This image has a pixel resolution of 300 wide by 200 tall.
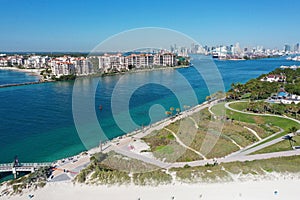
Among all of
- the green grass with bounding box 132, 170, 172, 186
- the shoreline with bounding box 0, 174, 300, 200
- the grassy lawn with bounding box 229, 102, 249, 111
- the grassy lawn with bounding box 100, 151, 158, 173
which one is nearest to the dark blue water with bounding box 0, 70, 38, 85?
the grassy lawn with bounding box 229, 102, 249, 111

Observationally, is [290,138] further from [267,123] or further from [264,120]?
[264,120]

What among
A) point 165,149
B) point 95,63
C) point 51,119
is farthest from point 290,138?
point 95,63

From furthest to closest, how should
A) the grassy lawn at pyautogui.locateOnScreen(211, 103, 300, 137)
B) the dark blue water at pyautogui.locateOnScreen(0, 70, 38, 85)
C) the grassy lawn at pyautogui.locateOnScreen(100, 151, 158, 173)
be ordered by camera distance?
the dark blue water at pyautogui.locateOnScreen(0, 70, 38, 85) → the grassy lawn at pyautogui.locateOnScreen(211, 103, 300, 137) → the grassy lawn at pyautogui.locateOnScreen(100, 151, 158, 173)

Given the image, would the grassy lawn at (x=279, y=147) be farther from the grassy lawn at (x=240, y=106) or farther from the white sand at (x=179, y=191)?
the grassy lawn at (x=240, y=106)

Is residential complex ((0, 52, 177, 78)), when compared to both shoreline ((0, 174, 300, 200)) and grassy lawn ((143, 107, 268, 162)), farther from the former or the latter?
shoreline ((0, 174, 300, 200))

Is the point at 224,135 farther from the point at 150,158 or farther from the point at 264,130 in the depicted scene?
the point at 150,158

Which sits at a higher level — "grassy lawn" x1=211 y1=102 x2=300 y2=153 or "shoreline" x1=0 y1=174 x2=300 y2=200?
"grassy lawn" x1=211 y1=102 x2=300 y2=153
